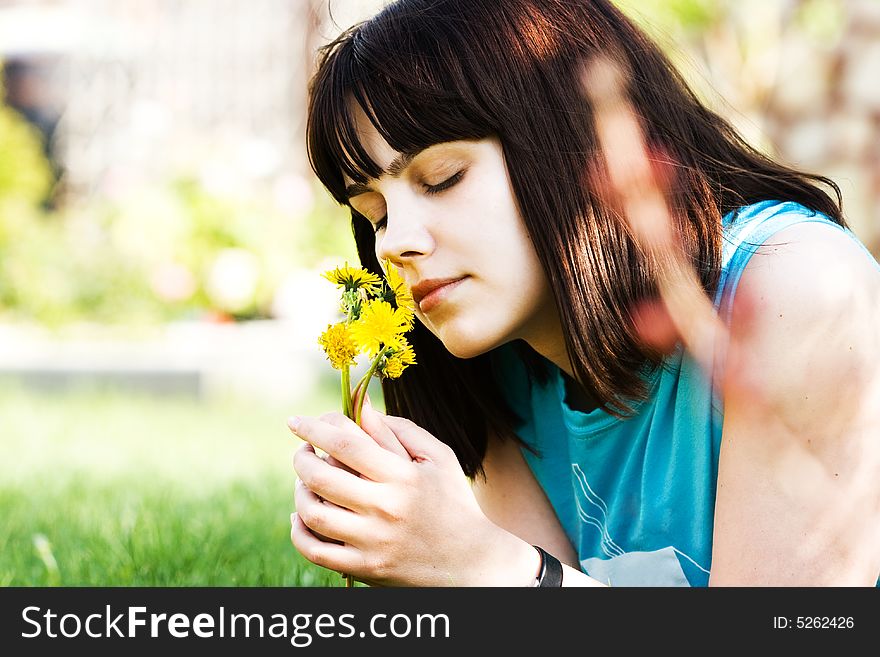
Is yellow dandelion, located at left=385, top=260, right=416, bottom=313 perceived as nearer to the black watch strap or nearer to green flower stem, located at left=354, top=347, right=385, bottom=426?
green flower stem, located at left=354, top=347, right=385, bottom=426

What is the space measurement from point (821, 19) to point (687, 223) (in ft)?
17.3

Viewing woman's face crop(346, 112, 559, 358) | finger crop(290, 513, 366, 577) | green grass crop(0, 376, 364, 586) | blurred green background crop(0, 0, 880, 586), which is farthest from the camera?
blurred green background crop(0, 0, 880, 586)

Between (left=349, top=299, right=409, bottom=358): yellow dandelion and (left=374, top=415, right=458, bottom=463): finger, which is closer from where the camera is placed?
(left=349, top=299, right=409, bottom=358): yellow dandelion

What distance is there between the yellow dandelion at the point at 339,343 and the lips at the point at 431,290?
0.95ft

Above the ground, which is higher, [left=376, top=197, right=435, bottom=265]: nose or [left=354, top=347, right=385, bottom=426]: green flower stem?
[left=376, top=197, right=435, bottom=265]: nose

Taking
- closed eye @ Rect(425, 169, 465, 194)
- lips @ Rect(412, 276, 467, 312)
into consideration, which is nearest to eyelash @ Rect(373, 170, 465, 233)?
closed eye @ Rect(425, 169, 465, 194)

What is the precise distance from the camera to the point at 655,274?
5.67 ft

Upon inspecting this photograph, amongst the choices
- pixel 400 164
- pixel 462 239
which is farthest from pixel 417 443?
pixel 400 164

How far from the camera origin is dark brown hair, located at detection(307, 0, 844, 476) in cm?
169

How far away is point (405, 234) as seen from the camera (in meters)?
1.68

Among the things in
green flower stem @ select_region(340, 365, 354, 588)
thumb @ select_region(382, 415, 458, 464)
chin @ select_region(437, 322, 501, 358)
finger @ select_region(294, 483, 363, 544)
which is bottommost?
finger @ select_region(294, 483, 363, 544)

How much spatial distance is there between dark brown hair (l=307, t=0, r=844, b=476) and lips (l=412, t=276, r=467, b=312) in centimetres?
16

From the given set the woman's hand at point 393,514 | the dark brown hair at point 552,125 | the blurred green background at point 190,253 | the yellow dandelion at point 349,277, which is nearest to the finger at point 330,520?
the woman's hand at point 393,514

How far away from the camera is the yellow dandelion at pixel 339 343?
4.70 ft
